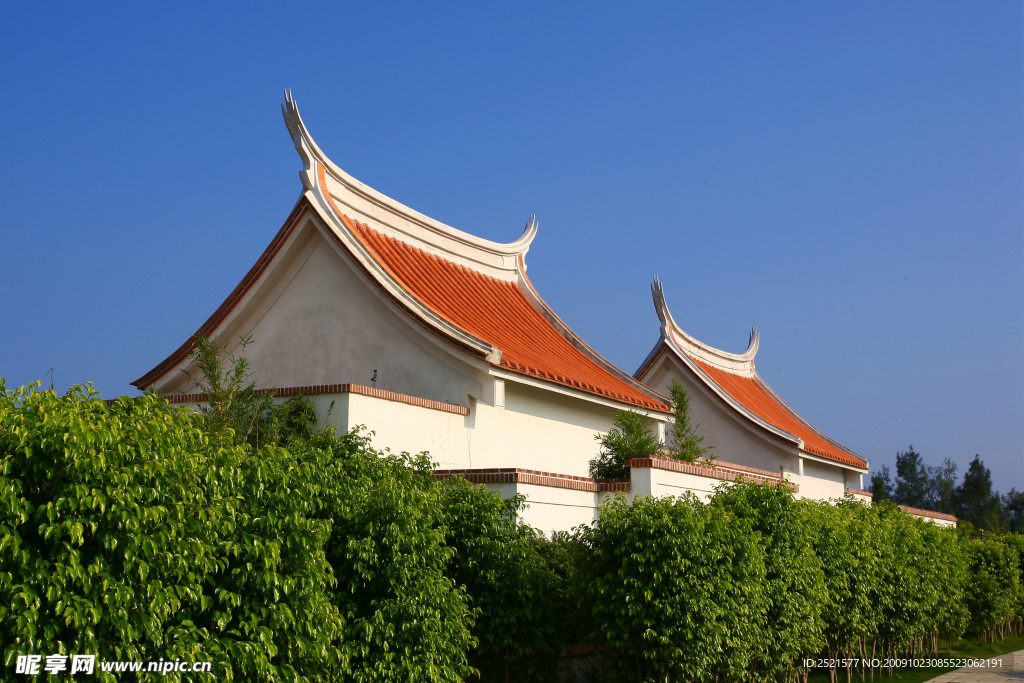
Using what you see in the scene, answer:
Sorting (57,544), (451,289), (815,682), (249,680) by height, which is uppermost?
(451,289)

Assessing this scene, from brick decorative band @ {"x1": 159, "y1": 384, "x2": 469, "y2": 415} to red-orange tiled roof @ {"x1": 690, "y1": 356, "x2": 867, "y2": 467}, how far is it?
13755mm

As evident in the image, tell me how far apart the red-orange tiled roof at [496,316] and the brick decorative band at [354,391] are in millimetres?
1107

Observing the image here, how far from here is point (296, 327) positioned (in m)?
14.9

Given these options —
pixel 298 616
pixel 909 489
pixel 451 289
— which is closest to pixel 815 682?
pixel 451 289

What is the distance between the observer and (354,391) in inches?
438

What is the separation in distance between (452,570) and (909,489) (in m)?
79.6

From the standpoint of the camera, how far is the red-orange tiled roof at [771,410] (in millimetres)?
25641

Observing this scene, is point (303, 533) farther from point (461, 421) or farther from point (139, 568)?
point (461, 421)

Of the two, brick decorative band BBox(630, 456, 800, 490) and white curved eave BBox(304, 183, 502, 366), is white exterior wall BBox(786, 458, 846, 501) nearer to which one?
brick decorative band BBox(630, 456, 800, 490)

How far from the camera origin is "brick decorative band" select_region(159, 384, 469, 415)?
11156mm

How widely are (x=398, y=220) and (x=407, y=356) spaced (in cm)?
376

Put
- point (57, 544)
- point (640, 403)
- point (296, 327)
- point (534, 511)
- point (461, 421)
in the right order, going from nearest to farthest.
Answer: point (57, 544) < point (534, 511) < point (461, 421) < point (296, 327) < point (640, 403)

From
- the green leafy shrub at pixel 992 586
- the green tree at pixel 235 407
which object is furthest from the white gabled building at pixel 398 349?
the green leafy shrub at pixel 992 586

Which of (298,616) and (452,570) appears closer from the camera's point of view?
(298,616)
